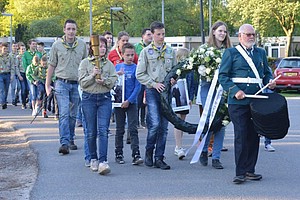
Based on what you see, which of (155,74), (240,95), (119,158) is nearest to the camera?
(240,95)

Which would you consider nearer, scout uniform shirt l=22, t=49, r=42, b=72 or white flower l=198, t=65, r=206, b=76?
white flower l=198, t=65, r=206, b=76

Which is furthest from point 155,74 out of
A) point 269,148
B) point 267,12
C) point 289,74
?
point 267,12

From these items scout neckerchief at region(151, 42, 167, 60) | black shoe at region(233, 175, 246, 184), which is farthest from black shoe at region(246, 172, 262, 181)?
scout neckerchief at region(151, 42, 167, 60)

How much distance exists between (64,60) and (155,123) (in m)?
2.24

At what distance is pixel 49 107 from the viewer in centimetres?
1805

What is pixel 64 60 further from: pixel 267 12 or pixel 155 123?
pixel 267 12

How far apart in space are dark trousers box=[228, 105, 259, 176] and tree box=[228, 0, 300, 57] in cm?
4015

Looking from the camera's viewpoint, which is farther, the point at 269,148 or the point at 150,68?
the point at 269,148

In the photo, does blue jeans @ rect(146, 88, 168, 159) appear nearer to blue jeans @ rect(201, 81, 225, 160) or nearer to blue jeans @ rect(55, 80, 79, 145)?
blue jeans @ rect(201, 81, 225, 160)

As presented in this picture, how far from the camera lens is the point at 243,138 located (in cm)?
802

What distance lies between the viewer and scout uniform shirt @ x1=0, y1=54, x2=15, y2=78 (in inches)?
757

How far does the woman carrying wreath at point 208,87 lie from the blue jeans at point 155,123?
2.19 feet

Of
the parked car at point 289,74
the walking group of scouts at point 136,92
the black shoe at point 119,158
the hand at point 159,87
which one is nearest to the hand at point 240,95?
the walking group of scouts at point 136,92

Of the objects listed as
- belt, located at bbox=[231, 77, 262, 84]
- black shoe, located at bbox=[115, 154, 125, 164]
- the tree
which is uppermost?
the tree
